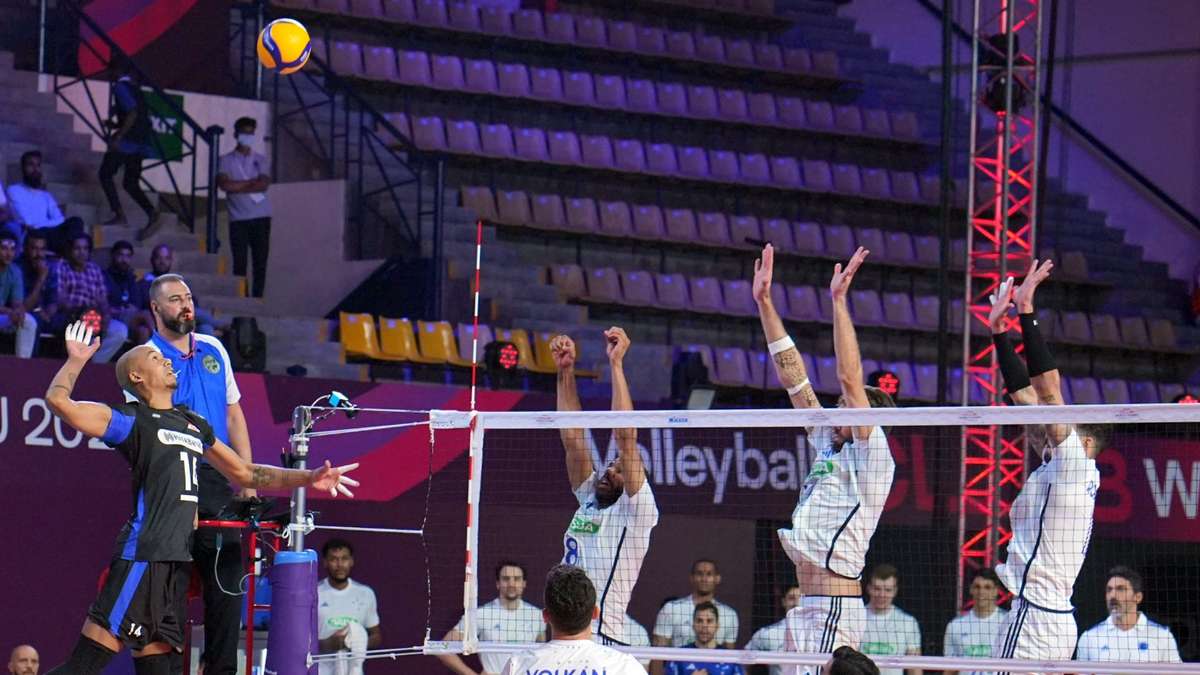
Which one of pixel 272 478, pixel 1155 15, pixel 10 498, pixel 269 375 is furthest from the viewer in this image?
pixel 1155 15

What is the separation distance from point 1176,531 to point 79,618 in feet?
32.3

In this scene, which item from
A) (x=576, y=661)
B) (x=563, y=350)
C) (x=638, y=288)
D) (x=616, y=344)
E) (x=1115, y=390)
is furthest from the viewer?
(x=1115, y=390)

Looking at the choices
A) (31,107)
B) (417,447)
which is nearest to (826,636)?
(417,447)

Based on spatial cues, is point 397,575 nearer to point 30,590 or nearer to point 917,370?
point 30,590

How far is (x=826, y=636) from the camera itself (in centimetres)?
908

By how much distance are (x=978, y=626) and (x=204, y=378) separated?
691 centimetres

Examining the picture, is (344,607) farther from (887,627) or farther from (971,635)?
(971,635)

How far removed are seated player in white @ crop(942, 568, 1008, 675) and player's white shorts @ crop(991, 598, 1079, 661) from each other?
174 inches

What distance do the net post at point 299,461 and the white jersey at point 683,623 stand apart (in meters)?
5.10

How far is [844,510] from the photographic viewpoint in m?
9.09

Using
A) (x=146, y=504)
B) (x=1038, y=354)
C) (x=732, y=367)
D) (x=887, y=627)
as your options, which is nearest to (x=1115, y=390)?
(x=732, y=367)

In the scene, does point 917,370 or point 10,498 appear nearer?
point 10,498

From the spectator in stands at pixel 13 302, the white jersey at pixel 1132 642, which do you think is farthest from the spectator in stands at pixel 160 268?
the white jersey at pixel 1132 642

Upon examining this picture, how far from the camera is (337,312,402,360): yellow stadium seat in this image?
18391mm
